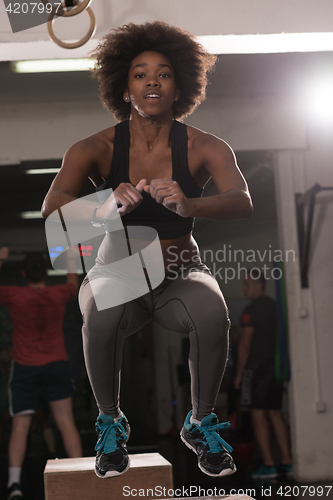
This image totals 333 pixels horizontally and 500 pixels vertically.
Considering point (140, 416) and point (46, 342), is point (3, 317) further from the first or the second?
point (140, 416)

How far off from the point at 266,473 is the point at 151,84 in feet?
9.84

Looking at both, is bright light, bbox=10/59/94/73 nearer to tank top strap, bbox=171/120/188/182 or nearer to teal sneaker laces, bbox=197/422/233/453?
tank top strap, bbox=171/120/188/182

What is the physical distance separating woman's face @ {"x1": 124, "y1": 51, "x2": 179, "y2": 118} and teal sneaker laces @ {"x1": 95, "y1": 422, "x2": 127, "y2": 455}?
87 cm

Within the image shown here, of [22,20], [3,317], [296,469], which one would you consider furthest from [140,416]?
[22,20]

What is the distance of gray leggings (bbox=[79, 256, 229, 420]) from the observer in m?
1.39

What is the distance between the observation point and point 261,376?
3.71 metres

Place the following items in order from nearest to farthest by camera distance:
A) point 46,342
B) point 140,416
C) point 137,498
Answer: point 137,498 < point 46,342 < point 140,416

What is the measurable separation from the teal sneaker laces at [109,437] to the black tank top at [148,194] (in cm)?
54

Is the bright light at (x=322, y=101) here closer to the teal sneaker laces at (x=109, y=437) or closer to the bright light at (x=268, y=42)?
the bright light at (x=268, y=42)

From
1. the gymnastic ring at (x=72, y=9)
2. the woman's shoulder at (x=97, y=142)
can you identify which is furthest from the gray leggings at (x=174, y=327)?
the gymnastic ring at (x=72, y=9)

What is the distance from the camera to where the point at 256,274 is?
144 inches

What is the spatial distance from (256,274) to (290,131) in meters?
1.03

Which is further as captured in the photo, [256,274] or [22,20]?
[256,274]

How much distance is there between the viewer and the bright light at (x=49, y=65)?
3.12 meters
